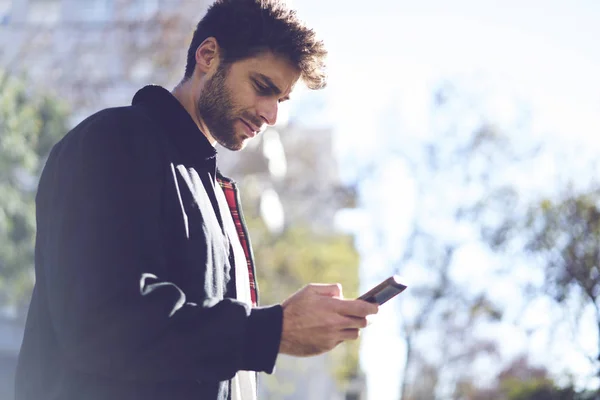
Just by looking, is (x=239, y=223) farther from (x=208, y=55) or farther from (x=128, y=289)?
(x=128, y=289)

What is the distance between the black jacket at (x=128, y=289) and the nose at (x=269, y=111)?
0.43m

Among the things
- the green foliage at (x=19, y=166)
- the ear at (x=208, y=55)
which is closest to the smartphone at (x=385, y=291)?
the ear at (x=208, y=55)

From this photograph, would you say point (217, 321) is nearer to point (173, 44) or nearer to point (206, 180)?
point (206, 180)

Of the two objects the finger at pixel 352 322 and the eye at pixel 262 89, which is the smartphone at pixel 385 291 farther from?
the eye at pixel 262 89

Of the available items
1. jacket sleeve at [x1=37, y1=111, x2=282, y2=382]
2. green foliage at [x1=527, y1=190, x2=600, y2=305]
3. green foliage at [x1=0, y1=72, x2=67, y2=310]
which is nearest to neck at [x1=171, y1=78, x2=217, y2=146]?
jacket sleeve at [x1=37, y1=111, x2=282, y2=382]

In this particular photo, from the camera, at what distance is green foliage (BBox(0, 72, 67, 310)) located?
18688 millimetres

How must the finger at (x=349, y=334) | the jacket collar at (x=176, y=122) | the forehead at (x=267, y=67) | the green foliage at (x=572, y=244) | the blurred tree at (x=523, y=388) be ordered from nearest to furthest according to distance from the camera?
the finger at (x=349, y=334)
the jacket collar at (x=176, y=122)
the forehead at (x=267, y=67)
the blurred tree at (x=523, y=388)
the green foliage at (x=572, y=244)

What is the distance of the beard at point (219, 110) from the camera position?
2.32 metres

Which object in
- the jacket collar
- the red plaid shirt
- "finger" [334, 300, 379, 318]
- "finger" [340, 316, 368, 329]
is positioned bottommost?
"finger" [340, 316, 368, 329]

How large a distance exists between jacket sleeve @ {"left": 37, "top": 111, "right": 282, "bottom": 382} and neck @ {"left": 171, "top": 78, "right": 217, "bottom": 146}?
20.5 inches

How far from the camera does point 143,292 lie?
1.71 metres

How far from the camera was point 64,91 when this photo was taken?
79.2ft

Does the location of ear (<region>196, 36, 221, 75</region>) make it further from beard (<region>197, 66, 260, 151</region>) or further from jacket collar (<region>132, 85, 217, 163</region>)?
jacket collar (<region>132, 85, 217, 163</region>)

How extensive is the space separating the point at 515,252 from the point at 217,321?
16.0m
